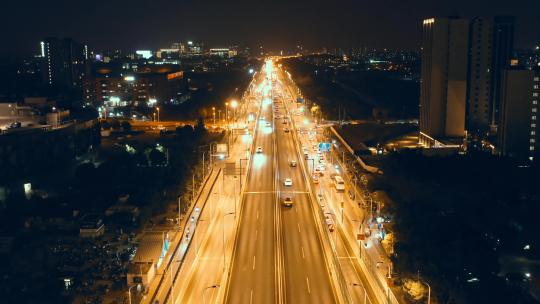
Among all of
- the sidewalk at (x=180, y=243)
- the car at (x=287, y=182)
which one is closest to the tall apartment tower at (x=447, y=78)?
the car at (x=287, y=182)

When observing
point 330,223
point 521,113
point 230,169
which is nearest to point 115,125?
point 230,169

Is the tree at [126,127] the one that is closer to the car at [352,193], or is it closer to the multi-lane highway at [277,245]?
the multi-lane highway at [277,245]

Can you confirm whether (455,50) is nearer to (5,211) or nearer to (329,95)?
(5,211)

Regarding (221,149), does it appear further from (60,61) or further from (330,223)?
(60,61)

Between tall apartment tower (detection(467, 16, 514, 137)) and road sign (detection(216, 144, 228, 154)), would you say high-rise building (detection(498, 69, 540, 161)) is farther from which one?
road sign (detection(216, 144, 228, 154))

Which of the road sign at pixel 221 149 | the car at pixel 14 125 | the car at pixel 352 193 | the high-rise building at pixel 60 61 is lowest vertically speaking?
the car at pixel 352 193

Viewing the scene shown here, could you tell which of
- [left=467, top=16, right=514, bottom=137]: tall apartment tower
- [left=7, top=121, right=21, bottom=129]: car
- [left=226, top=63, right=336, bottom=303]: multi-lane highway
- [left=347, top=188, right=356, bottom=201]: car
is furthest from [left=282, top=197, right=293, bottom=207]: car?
[left=467, top=16, right=514, bottom=137]: tall apartment tower
